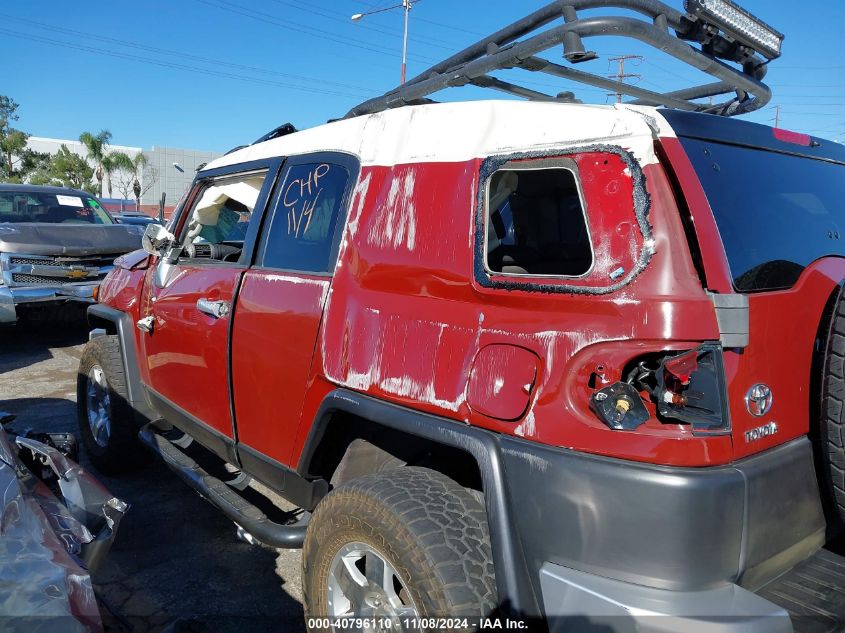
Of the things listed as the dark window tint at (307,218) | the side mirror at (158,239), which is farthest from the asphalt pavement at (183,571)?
the dark window tint at (307,218)

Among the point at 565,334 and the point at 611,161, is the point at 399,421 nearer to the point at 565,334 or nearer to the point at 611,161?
the point at 565,334

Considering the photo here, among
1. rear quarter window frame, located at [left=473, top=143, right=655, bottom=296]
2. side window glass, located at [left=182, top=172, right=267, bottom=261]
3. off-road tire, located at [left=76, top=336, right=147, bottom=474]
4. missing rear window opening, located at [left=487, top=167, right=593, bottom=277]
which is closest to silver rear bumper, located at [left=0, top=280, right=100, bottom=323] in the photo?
off-road tire, located at [left=76, top=336, right=147, bottom=474]

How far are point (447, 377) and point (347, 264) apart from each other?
680 mm

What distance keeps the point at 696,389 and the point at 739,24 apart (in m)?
1.45

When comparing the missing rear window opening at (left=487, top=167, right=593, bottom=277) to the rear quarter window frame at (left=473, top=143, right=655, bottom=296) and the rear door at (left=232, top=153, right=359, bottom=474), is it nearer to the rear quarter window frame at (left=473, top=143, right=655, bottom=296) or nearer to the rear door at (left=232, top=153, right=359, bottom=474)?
the rear quarter window frame at (left=473, top=143, right=655, bottom=296)

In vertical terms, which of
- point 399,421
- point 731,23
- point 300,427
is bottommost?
point 300,427

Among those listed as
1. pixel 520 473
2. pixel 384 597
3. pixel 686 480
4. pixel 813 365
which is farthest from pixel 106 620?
pixel 813 365

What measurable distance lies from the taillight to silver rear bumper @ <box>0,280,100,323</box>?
7.11 m

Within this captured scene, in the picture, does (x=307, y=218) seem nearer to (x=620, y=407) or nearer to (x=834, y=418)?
(x=620, y=407)

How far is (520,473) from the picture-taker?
177 cm

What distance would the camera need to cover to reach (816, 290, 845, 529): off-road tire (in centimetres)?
185

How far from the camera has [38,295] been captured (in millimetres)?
7672

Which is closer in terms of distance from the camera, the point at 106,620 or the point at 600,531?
the point at 600,531

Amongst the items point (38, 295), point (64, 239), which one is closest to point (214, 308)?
point (38, 295)
